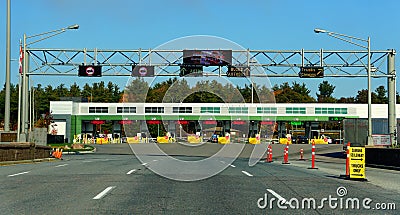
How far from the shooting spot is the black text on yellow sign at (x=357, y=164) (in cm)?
1925

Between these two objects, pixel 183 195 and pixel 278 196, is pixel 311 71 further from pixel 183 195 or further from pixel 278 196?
pixel 183 195

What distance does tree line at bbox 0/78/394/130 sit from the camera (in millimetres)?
25158

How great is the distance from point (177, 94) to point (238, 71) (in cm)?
2327

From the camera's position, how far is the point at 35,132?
4422cm

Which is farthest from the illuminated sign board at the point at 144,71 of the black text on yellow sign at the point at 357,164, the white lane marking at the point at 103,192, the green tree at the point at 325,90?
the green tree at the point at 325,90

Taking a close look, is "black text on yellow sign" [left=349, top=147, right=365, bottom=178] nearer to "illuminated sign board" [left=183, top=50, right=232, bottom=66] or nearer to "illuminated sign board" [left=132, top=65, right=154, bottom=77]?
"illuminated sign board" [left=183, top=50, right=232, bottom=66]

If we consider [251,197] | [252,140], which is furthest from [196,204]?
[252,140]

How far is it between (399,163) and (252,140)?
168ft

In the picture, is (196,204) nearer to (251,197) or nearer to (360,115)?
(251,197)

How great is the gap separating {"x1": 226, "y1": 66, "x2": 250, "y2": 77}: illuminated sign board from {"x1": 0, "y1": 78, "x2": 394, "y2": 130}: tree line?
6.44ft

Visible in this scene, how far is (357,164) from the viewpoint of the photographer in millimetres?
19297

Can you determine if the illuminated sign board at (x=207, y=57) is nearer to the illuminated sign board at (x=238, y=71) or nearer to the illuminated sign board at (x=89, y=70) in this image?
the illuminated sign board at (x=238, y=71)

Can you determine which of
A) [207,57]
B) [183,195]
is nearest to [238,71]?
[207,57]

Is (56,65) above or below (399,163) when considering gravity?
above
